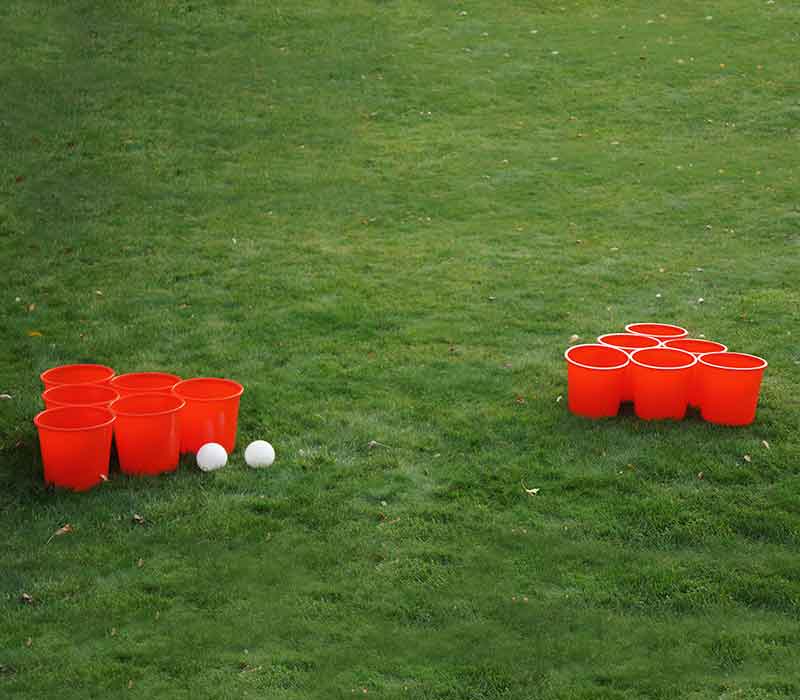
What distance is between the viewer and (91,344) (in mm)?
8133

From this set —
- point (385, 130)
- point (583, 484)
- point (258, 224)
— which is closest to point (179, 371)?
point (583, 484)

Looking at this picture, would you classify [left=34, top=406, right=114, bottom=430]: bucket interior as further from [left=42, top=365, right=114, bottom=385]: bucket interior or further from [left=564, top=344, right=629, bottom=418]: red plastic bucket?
[left=564, top=344, right=629, bottom=418]: red plastic bucket

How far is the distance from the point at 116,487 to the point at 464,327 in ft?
11.7

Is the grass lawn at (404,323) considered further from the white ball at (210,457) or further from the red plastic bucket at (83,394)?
the red plastic bucket at (83,394)

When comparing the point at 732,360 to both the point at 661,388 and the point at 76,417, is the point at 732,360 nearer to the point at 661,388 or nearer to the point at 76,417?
the point at 661,388

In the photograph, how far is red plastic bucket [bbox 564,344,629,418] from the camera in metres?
6.52

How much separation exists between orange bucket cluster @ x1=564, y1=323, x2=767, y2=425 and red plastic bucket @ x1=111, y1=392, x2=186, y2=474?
2413 mm

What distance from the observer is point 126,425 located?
576 centimetres

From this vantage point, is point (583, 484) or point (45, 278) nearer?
point (583, 484)

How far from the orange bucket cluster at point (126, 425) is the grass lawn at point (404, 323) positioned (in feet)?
0.45

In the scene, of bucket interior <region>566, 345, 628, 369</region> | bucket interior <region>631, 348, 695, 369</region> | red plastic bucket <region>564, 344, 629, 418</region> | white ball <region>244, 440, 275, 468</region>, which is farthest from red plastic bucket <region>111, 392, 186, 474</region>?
bucket interior <region>631, 348, 695, 369</region>

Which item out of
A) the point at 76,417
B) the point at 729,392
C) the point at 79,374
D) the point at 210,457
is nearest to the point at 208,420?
the point at 210,457

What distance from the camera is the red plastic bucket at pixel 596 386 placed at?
6.52 metres

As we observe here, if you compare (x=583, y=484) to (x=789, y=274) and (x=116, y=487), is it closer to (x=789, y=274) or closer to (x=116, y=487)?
(x=116, y=487)
